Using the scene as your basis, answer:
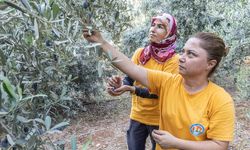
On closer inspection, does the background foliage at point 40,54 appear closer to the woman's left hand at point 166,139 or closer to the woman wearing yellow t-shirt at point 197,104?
the woman wearing yellow t-shirt at point 197,104

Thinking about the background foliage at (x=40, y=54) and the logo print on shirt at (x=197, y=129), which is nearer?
the background foliage at (x=40, y=54)

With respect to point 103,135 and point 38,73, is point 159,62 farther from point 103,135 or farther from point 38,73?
point 103,135

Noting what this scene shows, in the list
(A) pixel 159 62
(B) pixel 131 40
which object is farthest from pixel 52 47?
(B) pixel 131 40

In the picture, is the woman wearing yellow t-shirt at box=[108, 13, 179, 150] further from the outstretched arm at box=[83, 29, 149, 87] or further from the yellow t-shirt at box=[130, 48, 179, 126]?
the outstretched arm at box=[83, 29, 149, 87]

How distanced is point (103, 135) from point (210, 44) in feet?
11.8

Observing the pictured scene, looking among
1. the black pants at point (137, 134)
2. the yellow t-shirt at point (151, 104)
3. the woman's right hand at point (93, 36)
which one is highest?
the woman's right hand at point (93, 36)

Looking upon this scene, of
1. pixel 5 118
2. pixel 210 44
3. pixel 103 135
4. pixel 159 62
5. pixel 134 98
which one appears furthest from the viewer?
pixel 103 135

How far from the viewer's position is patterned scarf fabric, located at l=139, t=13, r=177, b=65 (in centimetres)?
243

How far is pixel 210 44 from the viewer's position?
1.70m

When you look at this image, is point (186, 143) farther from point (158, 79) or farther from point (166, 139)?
point (158, 79)

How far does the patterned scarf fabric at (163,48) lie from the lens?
7.97ft

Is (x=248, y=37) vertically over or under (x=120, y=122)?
over

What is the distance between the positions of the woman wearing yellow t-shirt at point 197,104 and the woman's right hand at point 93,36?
3.6 inches

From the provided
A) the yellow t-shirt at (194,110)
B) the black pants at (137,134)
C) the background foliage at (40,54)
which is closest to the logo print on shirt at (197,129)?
the yellow t-shirt at (194,110)
